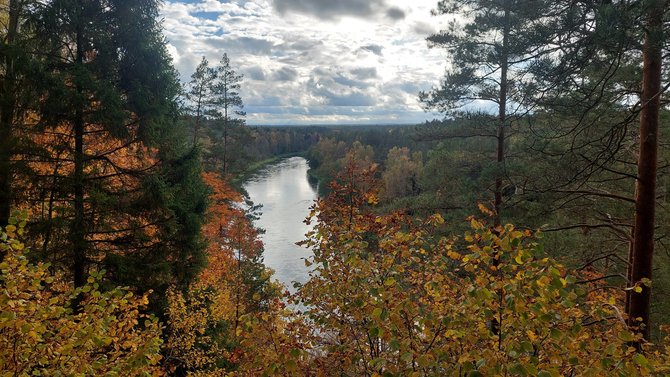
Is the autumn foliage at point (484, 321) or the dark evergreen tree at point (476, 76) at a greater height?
the dark evergreen tree at point (476, 76)

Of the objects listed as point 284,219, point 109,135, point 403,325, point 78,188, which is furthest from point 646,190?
point 284,219

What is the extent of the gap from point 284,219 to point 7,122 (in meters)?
31.1

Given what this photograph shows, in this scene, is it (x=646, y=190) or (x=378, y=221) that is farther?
(x=646, y=190)

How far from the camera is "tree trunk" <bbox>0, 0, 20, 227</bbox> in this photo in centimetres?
698

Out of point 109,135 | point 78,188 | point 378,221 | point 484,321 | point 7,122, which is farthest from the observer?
point 109,135

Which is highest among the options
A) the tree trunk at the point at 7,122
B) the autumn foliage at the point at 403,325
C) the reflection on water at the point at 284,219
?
the tree trunk at the point at 7,122

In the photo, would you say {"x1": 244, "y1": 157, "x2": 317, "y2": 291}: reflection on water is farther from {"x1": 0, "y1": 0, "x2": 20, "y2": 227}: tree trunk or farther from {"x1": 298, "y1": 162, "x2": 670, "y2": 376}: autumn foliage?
{"x1": 0, "y1": 0, "x2": 20, "y2": 227}: tree trunk

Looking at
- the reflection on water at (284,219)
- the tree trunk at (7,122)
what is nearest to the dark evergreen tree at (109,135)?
the tree trunk at (7,122)

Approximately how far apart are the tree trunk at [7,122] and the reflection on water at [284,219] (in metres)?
5.42

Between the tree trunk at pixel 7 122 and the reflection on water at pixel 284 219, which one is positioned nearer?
the tree trunk at pixel 7 122

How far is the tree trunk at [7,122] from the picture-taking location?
6984mm

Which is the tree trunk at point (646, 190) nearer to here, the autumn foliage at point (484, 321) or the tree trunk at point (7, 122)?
the autumn foliage at point (484, 321)

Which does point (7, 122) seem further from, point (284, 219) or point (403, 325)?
point (284, 219)

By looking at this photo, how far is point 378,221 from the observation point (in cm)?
409
